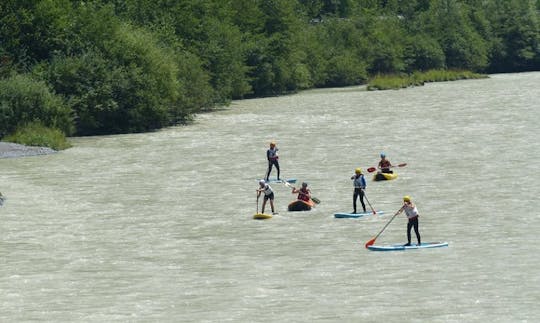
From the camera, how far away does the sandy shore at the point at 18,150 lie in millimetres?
68562

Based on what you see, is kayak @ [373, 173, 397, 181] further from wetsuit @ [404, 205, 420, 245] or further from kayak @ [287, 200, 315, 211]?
wetsuit @ [404, 205, 420, 245]

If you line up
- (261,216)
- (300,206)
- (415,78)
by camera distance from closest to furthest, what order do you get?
(261,216), (300,206), (415,78)

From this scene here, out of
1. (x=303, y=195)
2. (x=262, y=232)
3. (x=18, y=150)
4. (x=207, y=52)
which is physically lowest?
(x=18, y=150)

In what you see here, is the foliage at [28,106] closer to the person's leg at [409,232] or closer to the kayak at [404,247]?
the kayak at [404,247]

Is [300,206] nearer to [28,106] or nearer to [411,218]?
[411,218]

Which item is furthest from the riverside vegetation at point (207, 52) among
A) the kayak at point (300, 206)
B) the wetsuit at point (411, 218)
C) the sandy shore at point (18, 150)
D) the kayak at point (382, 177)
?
the wetsuit at point (411, 218)

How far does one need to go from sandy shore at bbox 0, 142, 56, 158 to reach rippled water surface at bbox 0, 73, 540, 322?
115cm

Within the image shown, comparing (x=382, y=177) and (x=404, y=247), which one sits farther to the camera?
(x=382, y=177)

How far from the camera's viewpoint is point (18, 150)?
6944 cm

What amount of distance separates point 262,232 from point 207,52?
71.8 m

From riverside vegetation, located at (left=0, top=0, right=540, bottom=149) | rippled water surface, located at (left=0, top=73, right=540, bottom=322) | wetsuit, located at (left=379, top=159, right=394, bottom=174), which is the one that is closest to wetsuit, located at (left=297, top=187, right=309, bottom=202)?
rippled water surface, located at (left=0, top=73, right=540, bottom=322)

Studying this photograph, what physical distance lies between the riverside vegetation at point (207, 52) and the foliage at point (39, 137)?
14cm

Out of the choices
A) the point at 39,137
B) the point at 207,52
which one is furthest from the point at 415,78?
the point at 39,137

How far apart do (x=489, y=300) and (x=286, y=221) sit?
1435 centimetres
